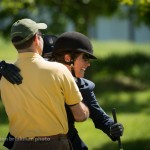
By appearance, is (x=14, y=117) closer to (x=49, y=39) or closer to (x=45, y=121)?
(x=45, y=121)

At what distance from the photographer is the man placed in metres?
4.08

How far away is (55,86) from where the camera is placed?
407 centimetres

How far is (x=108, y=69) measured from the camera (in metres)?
26.8

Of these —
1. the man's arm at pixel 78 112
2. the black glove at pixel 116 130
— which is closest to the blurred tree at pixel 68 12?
the black glove at pixel 116 130

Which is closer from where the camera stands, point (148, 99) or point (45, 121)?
point (45, 121)

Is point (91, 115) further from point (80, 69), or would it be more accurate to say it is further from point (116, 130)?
point (80, 69)

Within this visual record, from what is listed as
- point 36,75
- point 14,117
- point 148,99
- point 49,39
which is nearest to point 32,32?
point 36,75

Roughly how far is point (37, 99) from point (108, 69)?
22723 mm

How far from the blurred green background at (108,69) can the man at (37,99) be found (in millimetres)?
Answer: 4481

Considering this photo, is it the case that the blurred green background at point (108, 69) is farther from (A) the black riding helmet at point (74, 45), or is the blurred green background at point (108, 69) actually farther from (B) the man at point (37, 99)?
(B) the man at point (37, 99)

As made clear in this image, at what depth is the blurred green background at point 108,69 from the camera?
12435 millimetres

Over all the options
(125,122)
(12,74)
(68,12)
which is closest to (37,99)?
(12,74)

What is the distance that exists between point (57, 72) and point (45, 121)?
0.32 meters

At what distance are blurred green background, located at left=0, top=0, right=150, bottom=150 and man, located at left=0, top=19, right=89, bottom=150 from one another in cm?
448
